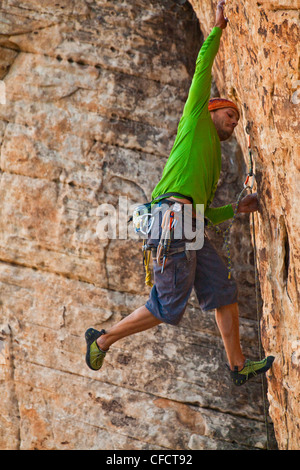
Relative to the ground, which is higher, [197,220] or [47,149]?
[47,149]

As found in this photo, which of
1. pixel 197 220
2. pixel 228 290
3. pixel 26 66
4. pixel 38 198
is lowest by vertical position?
pixel 228 290

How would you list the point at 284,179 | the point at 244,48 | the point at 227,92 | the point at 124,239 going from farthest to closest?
the point at 124,239, the point at 227,92, the point at 244,48, the point at 284,179

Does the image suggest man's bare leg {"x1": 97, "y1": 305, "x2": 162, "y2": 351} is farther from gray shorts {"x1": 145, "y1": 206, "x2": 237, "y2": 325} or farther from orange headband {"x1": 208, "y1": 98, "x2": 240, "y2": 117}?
orange headband {"x1": 208, "y1": 98, "x2": 240, "y2": 117}

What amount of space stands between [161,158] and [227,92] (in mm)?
1424

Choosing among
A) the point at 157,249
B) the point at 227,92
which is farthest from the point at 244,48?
the point at 157,249

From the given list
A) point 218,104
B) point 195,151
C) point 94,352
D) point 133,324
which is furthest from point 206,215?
point 94,352

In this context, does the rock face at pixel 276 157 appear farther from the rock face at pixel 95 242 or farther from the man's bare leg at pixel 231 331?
the rock face at pixel 95 242

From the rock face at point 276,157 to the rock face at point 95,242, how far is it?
1.51 meters

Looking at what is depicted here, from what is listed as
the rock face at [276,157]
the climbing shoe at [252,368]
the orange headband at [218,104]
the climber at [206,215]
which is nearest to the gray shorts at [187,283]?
the climber at [206,215]

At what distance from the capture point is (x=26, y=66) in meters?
7.38

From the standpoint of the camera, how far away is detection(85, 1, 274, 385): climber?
498 cm

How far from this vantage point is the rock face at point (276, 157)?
4.24m

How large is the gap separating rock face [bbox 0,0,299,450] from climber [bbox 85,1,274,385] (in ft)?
5.89

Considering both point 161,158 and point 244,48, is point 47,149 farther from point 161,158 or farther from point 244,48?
point 244,48
